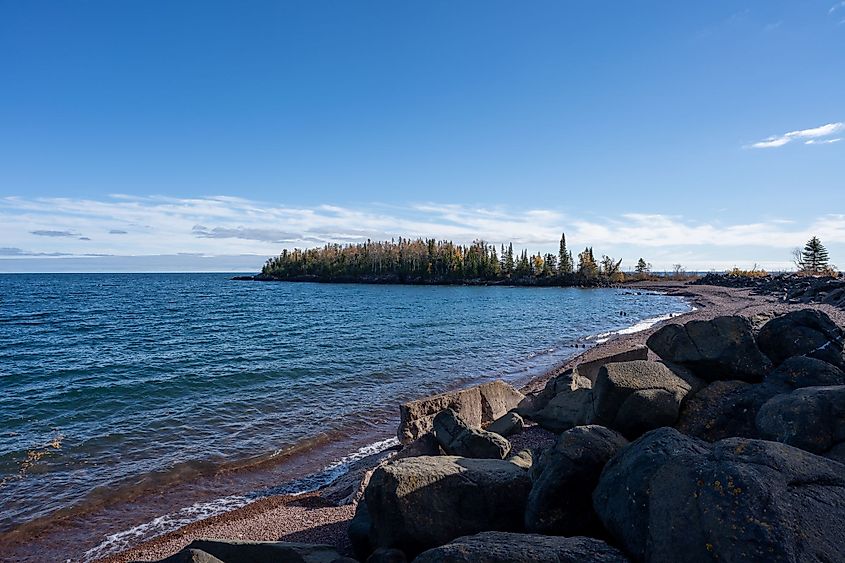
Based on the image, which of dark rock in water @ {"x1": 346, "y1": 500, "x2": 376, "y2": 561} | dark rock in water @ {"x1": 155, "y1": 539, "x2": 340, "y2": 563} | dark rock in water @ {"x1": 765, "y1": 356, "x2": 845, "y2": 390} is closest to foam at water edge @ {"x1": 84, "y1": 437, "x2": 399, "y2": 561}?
dark rock in water @ {"x1": 155, "y1": 539, "x2": 340, "y2": 563}

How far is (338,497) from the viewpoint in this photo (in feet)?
37.5

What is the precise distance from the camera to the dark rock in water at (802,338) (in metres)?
10.2

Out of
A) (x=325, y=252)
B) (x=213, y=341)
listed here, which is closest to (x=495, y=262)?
(x=325, y=252)

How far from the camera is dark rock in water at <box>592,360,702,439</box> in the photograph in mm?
9078

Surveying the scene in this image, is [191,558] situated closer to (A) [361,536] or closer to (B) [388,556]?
(B) [388,556]

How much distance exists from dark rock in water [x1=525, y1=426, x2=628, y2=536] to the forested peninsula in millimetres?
140734

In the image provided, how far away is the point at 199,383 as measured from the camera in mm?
22469

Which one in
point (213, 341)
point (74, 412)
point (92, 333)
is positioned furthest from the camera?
point (92, 333)

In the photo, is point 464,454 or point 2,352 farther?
point 2,352

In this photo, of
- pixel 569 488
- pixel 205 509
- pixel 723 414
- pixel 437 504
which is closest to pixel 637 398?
pixel 723 414

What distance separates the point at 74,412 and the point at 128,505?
895cm

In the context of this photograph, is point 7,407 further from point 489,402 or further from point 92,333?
point 92,333

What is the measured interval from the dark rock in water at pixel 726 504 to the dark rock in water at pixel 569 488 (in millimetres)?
592

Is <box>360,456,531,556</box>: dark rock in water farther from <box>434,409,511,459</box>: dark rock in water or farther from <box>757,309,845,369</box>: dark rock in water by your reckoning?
<box>757,309,845,369</box>: dark rock in water
